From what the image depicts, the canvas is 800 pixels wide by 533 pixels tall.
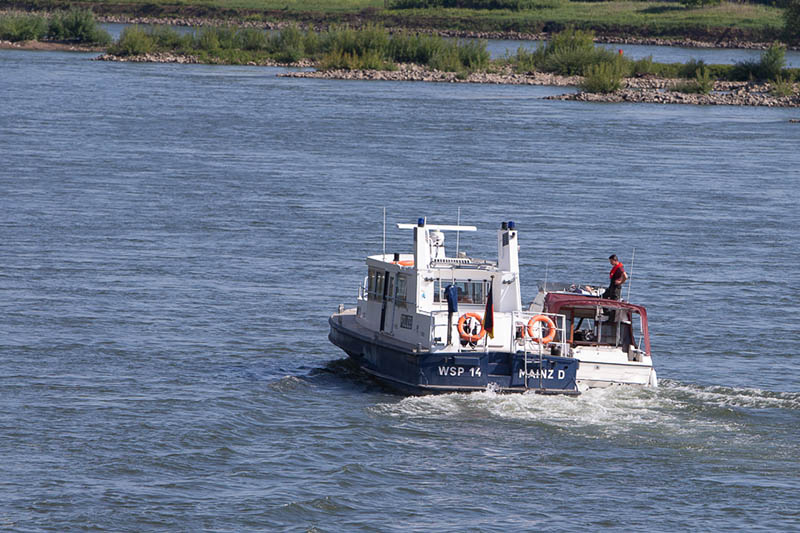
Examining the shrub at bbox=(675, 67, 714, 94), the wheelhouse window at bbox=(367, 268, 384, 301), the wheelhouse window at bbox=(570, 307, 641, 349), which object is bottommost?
the wheelhouse window at bbox=(570, 307, 641, 349)

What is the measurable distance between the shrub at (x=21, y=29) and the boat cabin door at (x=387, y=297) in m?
106

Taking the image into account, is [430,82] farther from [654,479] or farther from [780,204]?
[654,479]

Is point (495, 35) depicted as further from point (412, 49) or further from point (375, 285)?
point (375, 285)

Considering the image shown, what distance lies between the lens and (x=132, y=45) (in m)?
115

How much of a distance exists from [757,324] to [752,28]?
124 metres

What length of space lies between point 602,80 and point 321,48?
103 ft

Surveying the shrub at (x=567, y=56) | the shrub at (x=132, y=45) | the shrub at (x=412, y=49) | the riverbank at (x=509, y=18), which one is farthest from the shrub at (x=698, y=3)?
the shrub at (x=132, y=45)

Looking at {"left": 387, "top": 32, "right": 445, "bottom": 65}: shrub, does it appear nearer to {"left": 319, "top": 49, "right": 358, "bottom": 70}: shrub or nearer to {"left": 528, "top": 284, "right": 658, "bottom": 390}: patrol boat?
{"left": 319, "top": 49, "right": 358, "bottom": 70}: shrub

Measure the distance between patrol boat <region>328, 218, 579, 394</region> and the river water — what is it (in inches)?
19.2

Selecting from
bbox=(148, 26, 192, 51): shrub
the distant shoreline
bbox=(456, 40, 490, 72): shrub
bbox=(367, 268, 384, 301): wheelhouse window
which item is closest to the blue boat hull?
bbox=(367, 268, 384, 301): wheelhouse window

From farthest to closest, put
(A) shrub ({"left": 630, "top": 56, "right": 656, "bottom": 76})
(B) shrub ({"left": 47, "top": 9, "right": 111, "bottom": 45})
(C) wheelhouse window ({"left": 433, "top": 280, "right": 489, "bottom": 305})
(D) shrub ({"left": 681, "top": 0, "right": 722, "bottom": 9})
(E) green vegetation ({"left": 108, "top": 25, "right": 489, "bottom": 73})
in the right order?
(D) shrub ({"left": 681, "top": 0, "right": 722, "bottom": 9}) → (B) shrub ({"left": 47, "top": 9, "right": 111, "bottom": 45}) → (E) green vegetation ({"left": 108, "top": 25, "right": 489, "bottom": 73}) → (A) shrub ({"left": 630, "top": 56, "right": 656, "bottom": 76}) → (C) wheelhouse window ({"left": 433, "top": 280, "right": 489, "bottom": 305})

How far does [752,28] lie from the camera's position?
149000 millimetres

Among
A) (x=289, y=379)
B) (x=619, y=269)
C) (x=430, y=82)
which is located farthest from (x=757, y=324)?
(x=430, y=82)

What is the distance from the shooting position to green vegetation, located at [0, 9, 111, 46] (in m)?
125
